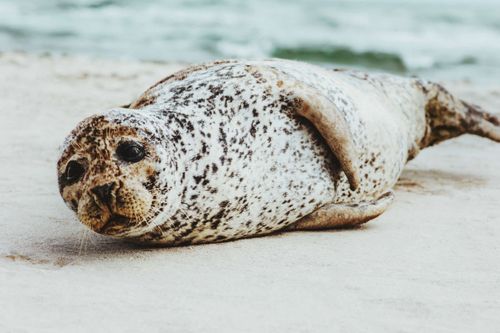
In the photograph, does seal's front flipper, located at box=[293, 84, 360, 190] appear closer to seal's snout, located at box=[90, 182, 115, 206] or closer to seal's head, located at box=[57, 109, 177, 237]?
seal's head, located at box=[57, 109, 177, 237]

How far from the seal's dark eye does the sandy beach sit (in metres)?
0.45

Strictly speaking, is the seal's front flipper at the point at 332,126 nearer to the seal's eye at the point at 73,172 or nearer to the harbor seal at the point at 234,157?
the harbor seal at the point at 234,157

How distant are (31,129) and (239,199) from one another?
A: 3.02 metres

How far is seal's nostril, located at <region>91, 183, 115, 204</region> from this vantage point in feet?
10.5

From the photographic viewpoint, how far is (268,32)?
51.7 ft

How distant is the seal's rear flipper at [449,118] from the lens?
5746 mm

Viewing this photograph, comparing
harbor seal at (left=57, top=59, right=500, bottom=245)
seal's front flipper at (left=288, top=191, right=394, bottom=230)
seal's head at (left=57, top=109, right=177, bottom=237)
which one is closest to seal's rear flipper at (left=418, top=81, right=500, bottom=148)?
harbor seal at (left=57, top=59, right=500, bottom=245)

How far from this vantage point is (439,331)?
2830 mm

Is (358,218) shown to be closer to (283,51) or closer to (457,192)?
(457,192)

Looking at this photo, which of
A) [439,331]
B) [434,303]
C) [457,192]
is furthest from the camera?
[457,192]

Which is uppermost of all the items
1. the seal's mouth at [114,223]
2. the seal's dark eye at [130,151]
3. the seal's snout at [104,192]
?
the seal's dark eye at [130,151]

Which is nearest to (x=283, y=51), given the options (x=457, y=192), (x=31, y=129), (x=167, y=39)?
(x=167, y=39)

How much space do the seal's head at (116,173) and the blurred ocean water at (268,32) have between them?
8527 millimetres

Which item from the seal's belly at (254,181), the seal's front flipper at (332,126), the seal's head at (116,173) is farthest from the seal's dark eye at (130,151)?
the seal's front flipper at (332,126)
